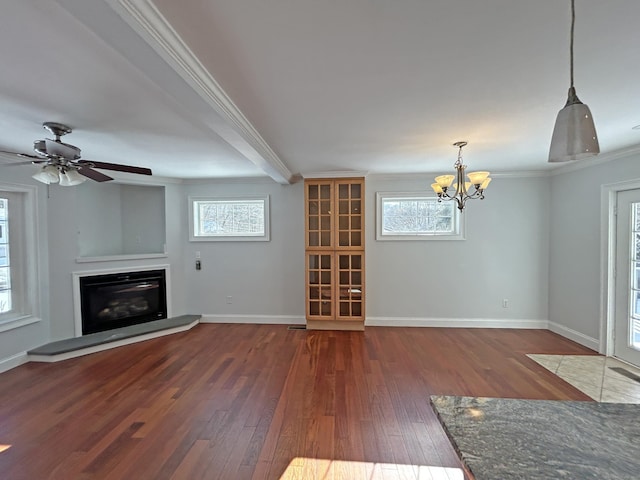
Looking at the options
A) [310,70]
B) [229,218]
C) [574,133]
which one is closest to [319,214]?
[229,218]

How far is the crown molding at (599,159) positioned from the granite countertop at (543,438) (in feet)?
8.82

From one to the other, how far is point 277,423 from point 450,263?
343 cm

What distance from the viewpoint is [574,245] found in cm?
382

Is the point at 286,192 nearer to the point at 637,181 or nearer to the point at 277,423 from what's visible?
the point at 277,423

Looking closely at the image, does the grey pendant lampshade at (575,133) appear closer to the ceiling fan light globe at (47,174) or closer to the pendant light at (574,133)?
the pendant light at (574,133)

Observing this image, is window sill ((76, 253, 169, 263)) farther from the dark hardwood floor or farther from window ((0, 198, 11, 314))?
the dark hardwood floor

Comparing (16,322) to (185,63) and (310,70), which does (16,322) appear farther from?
(310,70)

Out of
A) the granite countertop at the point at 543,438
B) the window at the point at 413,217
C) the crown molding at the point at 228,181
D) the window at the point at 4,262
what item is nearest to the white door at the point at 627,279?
the window at the point at 413,217

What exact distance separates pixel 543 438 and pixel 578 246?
159 inches

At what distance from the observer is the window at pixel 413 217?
4473 millimetres

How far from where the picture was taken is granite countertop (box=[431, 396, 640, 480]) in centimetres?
72

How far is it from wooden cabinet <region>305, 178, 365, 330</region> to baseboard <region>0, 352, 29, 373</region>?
3.47 meters

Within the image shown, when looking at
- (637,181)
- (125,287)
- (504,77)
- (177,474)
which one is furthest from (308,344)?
(637,181)

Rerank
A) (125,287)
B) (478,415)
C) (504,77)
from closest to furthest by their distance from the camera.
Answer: (478,415)
(504,77)
(125,287)
